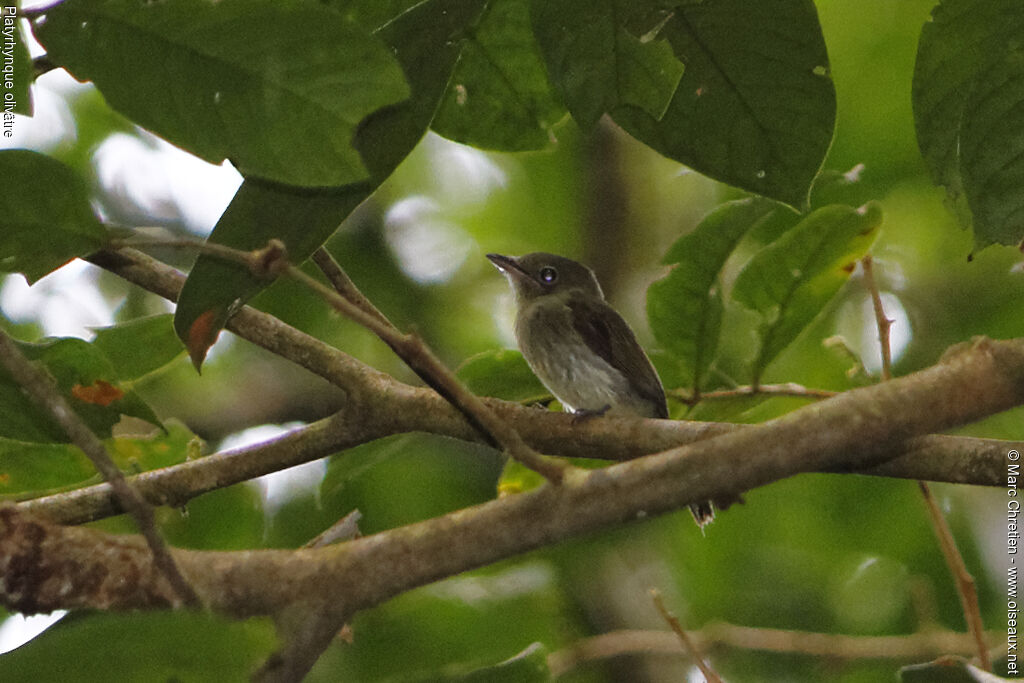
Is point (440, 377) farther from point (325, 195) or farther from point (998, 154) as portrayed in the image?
point (998, 154)

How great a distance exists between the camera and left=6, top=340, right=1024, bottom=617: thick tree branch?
4.36 ft

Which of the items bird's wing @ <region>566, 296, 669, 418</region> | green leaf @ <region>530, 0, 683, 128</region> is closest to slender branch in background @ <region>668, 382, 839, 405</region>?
green leaf @ <region>530, 0, 683, 128</region>

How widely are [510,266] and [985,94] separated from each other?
2716 millimetres

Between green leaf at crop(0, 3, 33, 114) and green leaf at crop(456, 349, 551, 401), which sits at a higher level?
green leaf at crop(0, 3, 33, 114)

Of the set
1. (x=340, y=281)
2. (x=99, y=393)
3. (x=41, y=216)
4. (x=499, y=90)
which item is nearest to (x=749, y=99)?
(x=499, y=90)

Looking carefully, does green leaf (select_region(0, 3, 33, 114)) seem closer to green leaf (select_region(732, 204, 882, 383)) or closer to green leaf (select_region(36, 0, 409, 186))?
green leaf (select_region(36, 0, 409, 186))

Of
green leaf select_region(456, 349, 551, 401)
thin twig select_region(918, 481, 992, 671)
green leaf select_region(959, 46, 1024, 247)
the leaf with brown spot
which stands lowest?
thin twig select_region(918, 481, 992, 671)

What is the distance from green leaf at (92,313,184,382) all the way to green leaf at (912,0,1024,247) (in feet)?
5.20

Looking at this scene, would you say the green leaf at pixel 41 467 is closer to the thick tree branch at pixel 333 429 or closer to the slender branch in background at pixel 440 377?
the thick tree branch at pixel 333 429

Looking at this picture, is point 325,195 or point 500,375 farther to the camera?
point 500,375

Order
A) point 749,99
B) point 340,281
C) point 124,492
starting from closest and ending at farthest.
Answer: point 124,492, point 749,99, point 340,281

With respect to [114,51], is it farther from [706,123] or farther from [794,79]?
[794,79]

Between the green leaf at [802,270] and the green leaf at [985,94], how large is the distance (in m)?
0.54

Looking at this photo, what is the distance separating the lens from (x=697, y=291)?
2479mm
